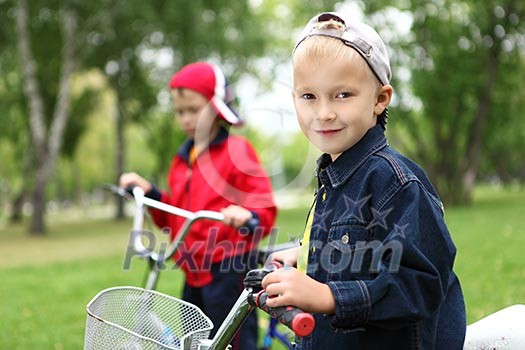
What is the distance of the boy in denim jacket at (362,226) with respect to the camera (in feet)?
5.18

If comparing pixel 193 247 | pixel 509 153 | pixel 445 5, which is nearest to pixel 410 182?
pixel 193 247

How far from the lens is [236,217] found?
3.11 metres

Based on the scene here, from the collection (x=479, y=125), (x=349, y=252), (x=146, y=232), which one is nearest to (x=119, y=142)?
(x=479, y=125)

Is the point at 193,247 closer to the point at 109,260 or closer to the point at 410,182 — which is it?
the point at 410,182

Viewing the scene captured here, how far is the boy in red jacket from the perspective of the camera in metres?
3.74

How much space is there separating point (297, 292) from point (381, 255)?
25 centimetres

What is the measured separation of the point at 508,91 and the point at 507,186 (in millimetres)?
27455

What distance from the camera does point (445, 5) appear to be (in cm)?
2550

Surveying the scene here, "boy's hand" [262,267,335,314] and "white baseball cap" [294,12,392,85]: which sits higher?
"white baseball cap" [294,12,392,85]

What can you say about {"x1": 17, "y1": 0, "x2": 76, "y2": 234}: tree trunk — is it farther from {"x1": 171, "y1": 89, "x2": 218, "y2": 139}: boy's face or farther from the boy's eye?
the boy's eye

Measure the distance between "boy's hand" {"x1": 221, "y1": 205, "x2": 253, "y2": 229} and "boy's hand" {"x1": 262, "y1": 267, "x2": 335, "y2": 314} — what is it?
1501mm

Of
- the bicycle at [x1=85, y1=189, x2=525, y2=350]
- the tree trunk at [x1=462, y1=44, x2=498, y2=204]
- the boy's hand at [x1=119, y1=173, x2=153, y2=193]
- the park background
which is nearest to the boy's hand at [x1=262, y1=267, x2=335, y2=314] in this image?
the bicycle at [x1=85, y1=189, x2=525, y2=350]

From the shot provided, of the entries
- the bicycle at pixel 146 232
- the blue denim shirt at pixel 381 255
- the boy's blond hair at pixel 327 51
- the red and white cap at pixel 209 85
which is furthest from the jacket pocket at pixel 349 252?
the red and white cap at pixel 209 85

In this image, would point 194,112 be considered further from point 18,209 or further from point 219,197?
point 18,209
